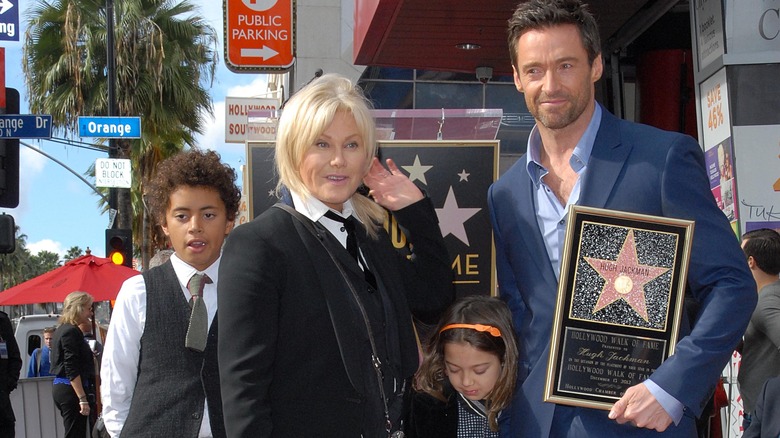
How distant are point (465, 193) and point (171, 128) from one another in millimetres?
18290

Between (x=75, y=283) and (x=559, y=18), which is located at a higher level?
(x=559, y=18)

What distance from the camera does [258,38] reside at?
1081cm

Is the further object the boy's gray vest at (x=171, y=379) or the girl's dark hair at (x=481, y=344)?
the boy's gray vest at (x=171, y=379)

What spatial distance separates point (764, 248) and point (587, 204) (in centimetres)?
340

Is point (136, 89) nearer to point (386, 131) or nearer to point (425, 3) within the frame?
point (425, 3)

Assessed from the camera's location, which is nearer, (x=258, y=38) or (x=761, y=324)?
(x=761, y=324)

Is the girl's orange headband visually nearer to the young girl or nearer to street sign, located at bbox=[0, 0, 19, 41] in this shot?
the young girl

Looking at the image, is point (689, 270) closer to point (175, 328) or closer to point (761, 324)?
point (175, 328)

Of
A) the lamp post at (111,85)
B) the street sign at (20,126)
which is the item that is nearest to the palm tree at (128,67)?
the lamp post at (111,85)

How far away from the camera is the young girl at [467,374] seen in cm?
302

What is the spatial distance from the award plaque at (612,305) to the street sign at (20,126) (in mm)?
8325

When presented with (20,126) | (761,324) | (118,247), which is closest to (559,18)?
(761,324)

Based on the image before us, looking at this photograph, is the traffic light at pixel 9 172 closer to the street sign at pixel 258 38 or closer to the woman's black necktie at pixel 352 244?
the street sign at pixel 258 38

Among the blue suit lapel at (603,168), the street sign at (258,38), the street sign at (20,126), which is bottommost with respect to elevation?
the blue suit lapel at (603,168)
